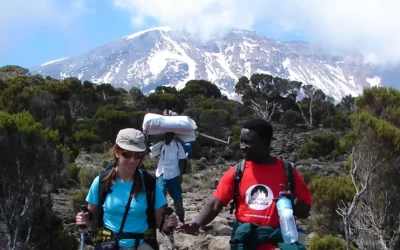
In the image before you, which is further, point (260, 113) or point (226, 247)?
point (260, 113)

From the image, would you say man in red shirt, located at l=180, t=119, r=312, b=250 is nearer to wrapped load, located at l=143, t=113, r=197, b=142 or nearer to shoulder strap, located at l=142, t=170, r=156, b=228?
shoulder strap, located at l=142, t=170, r=156, b=228

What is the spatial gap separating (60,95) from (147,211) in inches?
982

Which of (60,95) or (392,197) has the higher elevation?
(60,95)

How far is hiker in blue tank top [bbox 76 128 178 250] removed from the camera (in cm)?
353

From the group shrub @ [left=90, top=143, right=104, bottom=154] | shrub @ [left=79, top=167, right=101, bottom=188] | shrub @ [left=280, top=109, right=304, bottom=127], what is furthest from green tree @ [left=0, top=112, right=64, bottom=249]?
shrub @ [left=280, top=109, right=304, bottom=127]

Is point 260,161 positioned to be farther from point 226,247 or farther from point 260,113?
point 260,113

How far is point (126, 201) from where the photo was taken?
139 inches

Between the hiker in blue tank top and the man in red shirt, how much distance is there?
0.81 feet

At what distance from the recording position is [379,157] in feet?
33.4

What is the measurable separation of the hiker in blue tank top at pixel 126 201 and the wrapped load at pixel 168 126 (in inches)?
137

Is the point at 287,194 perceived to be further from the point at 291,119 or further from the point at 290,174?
the point at 291,119

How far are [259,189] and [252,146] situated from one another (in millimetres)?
264

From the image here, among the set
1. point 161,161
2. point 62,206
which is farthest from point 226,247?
point 62,206

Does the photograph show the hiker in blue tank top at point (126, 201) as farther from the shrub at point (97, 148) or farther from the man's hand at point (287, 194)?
the shrub at point (97, 148)
